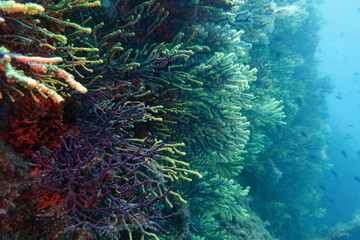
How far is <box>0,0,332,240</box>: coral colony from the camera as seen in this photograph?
1.65 m

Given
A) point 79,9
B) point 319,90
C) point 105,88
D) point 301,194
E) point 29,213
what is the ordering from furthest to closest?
1. point 319,90
2. point 301,194
3. point 79,9
4. point 105,88
5. point 29,213

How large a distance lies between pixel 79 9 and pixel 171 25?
151 cm

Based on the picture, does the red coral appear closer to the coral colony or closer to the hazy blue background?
the coral colony

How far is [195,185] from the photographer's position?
4613 mm

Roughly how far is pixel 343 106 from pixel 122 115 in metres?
92.0

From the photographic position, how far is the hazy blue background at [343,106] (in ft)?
79.3

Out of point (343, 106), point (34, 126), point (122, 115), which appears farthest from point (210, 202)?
point (343, 106)

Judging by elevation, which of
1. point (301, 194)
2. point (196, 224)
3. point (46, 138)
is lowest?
point (301, 194)

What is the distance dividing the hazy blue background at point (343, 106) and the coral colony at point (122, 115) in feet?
54.9

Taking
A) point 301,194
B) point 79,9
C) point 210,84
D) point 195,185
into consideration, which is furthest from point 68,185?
point 301,194

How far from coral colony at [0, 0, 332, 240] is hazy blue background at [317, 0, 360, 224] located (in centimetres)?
1674

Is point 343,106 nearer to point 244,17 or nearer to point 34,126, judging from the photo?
point 244,17

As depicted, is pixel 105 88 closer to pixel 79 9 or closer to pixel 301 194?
pixel 79 9

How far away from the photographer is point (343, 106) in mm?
71625
